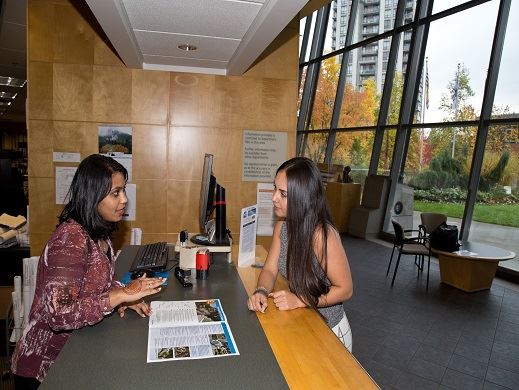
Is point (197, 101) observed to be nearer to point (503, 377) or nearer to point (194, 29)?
point (194, 29)

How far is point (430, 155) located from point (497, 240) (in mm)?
A: 1930

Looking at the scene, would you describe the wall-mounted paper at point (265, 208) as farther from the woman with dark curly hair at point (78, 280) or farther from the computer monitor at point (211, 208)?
the woman with dark curly hair at point (78, 280)

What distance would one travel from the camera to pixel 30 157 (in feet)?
11.9

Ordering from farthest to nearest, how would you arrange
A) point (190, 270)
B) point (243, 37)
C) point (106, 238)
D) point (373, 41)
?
point (373, 41), point (243, 37), point (190, 270), point (106, 238)

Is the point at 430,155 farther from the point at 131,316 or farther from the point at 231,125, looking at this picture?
the point at 131,316

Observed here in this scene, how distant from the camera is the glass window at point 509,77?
5.66 metres

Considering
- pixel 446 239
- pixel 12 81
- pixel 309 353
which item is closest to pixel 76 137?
pixel 309 353

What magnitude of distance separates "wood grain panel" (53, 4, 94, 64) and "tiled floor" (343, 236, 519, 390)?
368 cm

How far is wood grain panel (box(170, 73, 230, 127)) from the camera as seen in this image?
3.80 meters

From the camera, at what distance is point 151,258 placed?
231 centimetres

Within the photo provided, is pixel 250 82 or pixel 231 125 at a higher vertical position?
pixel 250 82

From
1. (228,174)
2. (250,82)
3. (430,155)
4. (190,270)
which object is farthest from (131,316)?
(430,155)

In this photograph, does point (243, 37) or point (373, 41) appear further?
point (373, 41)

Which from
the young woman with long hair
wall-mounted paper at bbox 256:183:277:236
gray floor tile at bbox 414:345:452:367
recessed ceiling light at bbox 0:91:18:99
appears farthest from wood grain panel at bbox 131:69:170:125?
recessed ceiling light at bbox 0:91:18:99
